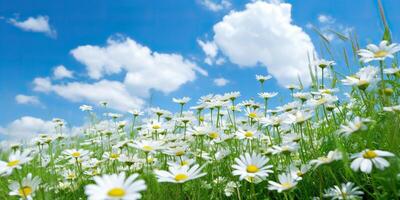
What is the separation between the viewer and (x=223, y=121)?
525 cm

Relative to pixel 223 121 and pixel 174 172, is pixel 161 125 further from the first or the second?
pixel 174 172

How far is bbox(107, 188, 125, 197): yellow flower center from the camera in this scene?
5.70ft

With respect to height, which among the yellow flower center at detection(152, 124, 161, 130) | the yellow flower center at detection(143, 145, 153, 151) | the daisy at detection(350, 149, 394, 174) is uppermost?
the yellow flower center at detection(152, 124, 161, 130)

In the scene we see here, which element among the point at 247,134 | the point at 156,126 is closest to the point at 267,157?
the point at 247,134

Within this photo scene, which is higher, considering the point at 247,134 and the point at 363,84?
the point at 363,84

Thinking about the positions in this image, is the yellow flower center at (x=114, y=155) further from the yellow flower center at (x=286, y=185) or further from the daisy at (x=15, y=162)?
the yellow flower center at (x=286, y=185)

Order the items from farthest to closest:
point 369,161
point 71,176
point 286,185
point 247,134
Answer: point 71,176 → point 247,134 → point 286,185 → point 369,161

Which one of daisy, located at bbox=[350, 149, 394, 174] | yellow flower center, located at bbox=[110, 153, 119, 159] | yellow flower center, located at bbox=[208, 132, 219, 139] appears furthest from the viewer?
yellow flower center, located at bbox=[110, 153, 119, 159]

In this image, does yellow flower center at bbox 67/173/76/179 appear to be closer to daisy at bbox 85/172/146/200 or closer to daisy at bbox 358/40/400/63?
daisy at bbox 85/172/146/200

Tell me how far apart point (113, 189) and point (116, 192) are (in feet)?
0.09

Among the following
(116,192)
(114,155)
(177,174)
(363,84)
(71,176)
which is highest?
(363,84)

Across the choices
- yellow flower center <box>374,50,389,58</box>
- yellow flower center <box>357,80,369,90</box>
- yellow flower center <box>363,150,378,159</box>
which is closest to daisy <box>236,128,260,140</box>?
yellow flower center <box>357,80,369,90</box>

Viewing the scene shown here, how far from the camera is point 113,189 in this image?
1.77 meters

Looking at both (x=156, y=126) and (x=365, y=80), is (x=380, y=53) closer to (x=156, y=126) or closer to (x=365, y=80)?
(x=365, y=80)
